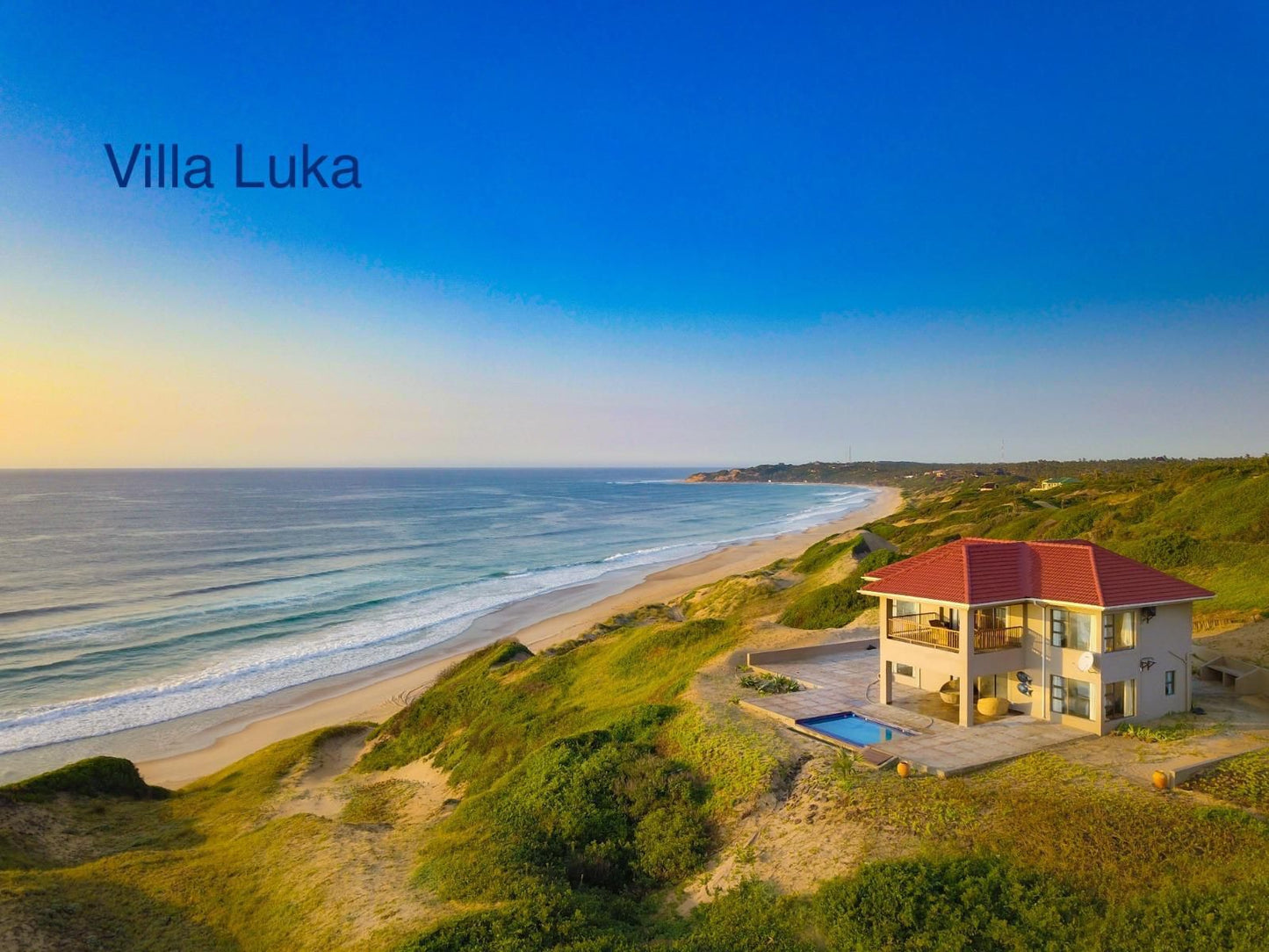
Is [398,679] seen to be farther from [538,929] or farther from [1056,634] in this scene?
[1056,634]

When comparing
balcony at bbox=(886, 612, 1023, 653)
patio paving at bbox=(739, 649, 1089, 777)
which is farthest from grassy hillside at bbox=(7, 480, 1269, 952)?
balcony at bbox=(886, 612, 1023, 653)

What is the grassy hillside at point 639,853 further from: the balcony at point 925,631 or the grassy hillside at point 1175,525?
the grassy hillside at point 1175,525

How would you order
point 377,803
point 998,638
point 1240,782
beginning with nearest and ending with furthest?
point 1240,782 < point 998,638 < point 377,803

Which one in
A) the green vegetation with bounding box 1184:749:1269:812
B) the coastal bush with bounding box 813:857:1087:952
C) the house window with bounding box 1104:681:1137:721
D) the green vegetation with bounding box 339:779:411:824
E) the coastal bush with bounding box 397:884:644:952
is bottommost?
the green vegetation with bounding box 339:779:411:824

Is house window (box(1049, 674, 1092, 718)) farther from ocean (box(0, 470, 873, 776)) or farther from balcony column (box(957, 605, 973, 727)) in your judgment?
ocean (box(0, 470, 873, 776))

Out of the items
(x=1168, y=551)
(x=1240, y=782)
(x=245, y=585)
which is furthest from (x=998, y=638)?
(x=245, y=585)
